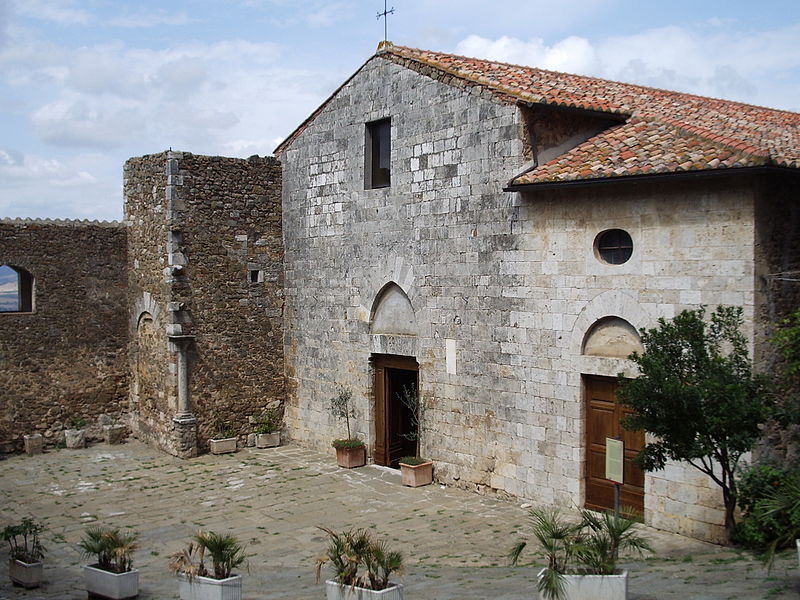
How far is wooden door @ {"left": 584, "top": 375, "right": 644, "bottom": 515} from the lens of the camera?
11.7 m

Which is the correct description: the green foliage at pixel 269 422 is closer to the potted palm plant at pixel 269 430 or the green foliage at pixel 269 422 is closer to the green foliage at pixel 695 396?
the potted palm plant at pixel 269 430

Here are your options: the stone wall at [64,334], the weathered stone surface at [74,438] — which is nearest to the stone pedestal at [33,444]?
the stone wall at [64,334]

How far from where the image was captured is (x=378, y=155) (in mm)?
15867

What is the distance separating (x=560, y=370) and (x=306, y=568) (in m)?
4.66

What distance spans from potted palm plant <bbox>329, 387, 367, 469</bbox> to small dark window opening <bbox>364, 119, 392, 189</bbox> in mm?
4162

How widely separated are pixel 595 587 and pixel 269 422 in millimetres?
11620

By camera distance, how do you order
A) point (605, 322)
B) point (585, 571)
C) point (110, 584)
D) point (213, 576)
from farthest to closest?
point (605, 322)
point (110, 584)
point (213, 576)
point (585, 571)

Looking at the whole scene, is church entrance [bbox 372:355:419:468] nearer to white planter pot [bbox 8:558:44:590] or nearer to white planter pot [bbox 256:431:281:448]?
white planter pot [bbox 256:431:281:448]

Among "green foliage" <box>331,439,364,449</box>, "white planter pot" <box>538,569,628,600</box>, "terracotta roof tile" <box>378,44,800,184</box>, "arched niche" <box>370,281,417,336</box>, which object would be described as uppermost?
"terracotta roof tile" <box>378,44,800,184</box>

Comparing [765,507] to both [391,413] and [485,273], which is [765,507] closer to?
[485,273]

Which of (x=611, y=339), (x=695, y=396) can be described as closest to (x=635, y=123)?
(x=611, y=339)

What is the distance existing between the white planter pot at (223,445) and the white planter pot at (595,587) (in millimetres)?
11109

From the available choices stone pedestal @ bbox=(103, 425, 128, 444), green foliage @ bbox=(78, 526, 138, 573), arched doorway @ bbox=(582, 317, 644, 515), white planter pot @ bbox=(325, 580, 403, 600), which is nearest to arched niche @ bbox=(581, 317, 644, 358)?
arched doorway @ bbox=(582, 317, 644, 515)

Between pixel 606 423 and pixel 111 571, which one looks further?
pixel 606 423
